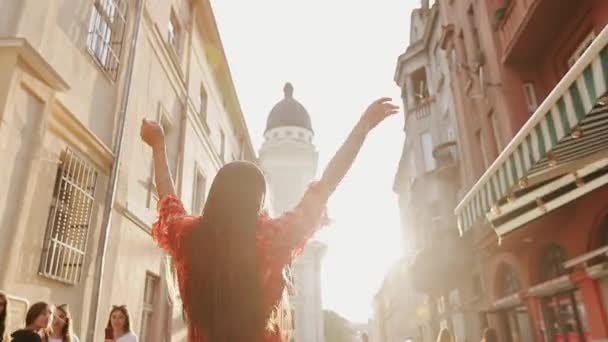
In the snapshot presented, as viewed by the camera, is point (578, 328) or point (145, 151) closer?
point (578, 328)

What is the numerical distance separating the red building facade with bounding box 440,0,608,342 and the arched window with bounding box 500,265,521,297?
3 cm

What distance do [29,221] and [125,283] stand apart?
10.6ft

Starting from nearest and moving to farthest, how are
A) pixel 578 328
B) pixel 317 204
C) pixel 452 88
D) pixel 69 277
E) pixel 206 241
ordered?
pixel 206 241
pixel 317 204
pixel 69 277
pixel 578 328
pixel 452 88

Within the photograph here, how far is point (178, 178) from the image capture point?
39.0 feet

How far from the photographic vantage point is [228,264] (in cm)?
158

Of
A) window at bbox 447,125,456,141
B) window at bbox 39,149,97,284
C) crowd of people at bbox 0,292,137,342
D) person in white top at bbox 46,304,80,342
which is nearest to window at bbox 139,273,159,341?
crowd of people at bbox 0,292,137,342

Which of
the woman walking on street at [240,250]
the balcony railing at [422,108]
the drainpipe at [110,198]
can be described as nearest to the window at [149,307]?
the drainpipe at [110,198]

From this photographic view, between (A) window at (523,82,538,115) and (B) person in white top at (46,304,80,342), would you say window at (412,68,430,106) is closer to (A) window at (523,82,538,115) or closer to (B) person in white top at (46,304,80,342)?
(A) window at (523,82,538,115)

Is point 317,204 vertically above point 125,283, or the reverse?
point 125,283

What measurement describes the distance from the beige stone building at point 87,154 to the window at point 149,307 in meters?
0.02

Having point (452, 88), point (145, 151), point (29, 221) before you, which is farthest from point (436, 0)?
point (29, 221)

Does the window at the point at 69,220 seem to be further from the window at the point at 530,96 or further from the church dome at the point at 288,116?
the church dome at the point at 288,116

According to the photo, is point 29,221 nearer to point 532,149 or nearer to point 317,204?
point 317,204

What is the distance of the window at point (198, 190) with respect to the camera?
45.4 ft
